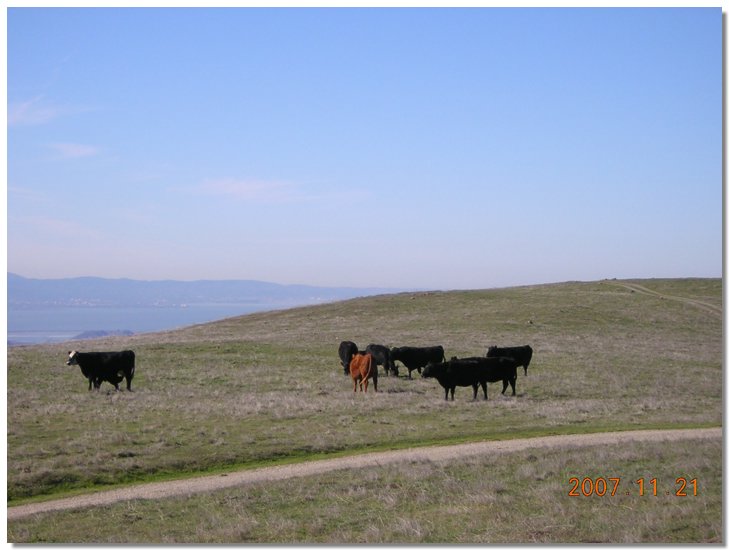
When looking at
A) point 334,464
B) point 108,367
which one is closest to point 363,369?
point 108,367

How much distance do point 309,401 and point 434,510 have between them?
12533 mm

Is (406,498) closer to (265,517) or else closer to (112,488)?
(265,517)

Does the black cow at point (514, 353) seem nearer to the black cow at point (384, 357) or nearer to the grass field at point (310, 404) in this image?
the grass field at point (310, 404)

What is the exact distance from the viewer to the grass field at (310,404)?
1691 cm

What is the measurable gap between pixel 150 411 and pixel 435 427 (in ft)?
27.4

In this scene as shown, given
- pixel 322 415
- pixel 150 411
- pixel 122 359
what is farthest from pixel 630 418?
pixel 122 359

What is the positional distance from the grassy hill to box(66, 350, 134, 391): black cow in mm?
872

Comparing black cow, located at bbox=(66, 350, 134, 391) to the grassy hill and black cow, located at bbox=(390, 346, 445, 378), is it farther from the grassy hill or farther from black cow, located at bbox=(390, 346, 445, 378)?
black cow, located at bbox=(390, 346, 445, 378)

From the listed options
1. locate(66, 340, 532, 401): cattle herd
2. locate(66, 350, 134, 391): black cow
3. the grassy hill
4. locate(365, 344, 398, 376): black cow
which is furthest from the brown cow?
locate(66, 350, 134, 391): black cow

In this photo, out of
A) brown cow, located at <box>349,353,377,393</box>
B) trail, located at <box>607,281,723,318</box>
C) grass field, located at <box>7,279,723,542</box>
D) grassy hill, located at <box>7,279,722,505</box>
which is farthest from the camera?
trail, located at <box>607,281,723,318</box>

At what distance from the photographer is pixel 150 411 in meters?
23.0

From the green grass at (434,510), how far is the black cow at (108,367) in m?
14.2

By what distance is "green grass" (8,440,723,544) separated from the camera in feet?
36.9

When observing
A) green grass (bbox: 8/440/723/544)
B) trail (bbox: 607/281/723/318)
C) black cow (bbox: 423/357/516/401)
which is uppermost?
trail (bbox: 607/281/723/318)
